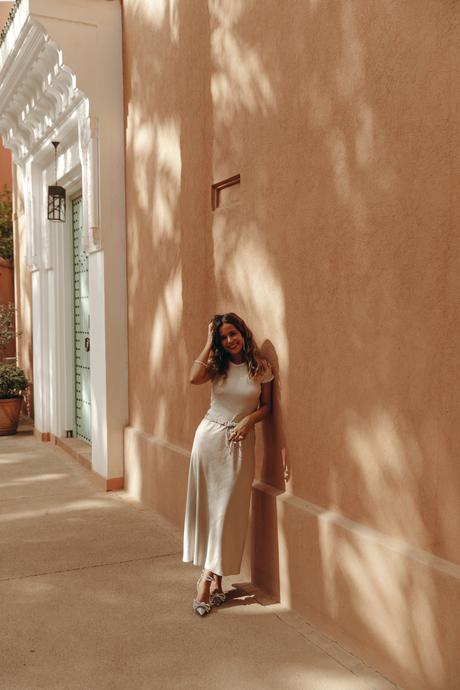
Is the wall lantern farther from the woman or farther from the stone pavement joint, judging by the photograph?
the woman

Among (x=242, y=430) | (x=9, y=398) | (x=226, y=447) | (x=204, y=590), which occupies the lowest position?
(x=204, y=590)

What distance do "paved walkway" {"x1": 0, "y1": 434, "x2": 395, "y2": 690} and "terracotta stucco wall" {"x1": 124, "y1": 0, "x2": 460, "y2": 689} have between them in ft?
0.85

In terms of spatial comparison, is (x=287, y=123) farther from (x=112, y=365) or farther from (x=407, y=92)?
(x=112, y=365)

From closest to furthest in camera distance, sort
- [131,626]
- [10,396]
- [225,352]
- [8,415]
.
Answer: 1. [131,626]
2. [225,352]
3. [8,415]
4. [10,396]

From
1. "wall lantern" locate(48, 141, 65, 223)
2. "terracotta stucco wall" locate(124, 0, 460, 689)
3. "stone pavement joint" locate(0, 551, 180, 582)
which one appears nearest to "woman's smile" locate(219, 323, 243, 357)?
"terracotta stucco wall" locate(124, 0, 460, 689)

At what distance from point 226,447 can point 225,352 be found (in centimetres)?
55

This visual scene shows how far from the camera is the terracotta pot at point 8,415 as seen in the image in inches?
427

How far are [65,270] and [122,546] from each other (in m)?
5.10

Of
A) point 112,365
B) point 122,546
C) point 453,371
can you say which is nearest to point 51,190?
point 112,365

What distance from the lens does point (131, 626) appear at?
4242 mm

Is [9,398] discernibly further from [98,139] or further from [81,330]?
[98,139]

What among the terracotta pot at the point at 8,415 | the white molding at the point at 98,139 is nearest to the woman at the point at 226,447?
the white molding at the point at 98,139

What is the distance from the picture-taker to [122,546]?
5668 millimetres

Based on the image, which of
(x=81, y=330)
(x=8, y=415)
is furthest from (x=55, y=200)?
(x=8, y=415)
